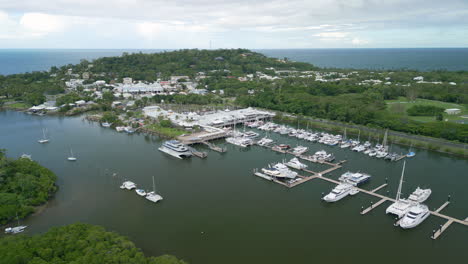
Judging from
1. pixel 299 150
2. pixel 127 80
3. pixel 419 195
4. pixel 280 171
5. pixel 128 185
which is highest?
pixel 127 80

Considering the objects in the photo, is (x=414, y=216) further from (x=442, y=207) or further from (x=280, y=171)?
(x=280, y=171)

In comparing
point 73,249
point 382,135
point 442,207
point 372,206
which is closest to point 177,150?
point 73,249

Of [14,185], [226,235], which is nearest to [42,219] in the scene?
[14,185]

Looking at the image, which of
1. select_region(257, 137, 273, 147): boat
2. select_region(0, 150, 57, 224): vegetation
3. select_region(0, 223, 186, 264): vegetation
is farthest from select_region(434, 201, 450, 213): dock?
select_region(0, 150, 57, 224): vegetation

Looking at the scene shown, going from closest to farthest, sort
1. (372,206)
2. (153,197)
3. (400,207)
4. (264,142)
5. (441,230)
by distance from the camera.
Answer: (441,230) < (400,207) < (372,206) < (153,197) < (264,142)

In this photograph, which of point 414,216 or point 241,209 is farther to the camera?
point 241,209

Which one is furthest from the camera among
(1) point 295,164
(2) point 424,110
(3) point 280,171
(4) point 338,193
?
(2) point 424,110

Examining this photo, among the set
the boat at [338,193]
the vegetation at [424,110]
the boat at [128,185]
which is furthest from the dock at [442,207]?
the vegetation at [424,110]

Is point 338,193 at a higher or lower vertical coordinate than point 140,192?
higher

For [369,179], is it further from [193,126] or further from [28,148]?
[28,148]

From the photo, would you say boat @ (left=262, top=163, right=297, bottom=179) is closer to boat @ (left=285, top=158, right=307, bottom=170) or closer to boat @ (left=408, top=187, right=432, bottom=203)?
boat @ (left=285, top=158, right=307, bottom=170)
